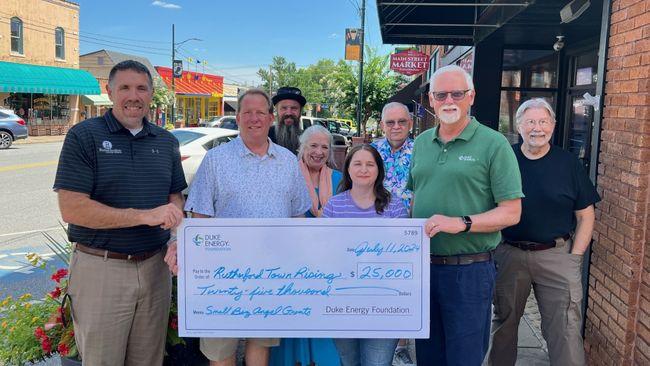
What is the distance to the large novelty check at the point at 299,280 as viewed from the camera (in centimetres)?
280

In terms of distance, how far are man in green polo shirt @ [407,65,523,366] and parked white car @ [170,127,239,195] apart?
291 inches

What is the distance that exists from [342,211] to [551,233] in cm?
135

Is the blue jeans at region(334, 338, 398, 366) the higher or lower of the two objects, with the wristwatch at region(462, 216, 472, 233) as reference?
lower

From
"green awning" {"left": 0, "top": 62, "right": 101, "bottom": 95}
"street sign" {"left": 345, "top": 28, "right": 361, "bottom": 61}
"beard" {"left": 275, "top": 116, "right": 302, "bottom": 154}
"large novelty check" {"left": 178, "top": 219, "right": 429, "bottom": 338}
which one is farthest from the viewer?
"green awning" {"left": 0, "top": 62, "right": 101, "bottom": 95}

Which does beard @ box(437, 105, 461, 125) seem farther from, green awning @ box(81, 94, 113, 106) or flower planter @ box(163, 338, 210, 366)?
green awning @ box(81, 94, 113, 106)

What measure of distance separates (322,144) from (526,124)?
148cm

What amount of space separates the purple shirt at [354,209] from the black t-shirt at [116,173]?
0.96 meters

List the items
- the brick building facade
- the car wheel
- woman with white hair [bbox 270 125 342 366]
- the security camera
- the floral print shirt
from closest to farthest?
the brick building facade < woman with white hair [bbox 270 125 342 366] < the floral print shirt < the security camera < the car wheel

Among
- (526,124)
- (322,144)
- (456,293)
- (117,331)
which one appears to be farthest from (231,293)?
(526,124)

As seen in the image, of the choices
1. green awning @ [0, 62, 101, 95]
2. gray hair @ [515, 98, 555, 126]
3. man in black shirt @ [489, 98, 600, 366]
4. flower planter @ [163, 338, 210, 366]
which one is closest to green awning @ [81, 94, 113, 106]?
green awning @ [0, 62, 101, 95]

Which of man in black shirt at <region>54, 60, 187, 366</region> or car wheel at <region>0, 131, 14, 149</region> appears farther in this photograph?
car wheel at <region>0, 131, 14, 149</region>

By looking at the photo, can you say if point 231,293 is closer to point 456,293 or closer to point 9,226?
point 456,293

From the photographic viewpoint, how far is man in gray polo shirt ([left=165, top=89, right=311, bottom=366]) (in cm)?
293

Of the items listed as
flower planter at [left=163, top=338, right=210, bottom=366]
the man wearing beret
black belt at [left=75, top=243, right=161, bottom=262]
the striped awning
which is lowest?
flower planter at [left=163, top=338, right=210, bottom=366]
